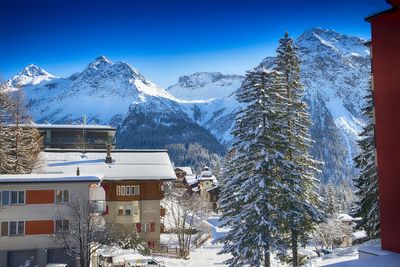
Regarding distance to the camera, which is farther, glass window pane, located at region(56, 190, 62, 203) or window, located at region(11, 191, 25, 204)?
glass window pane, located at region(56, 190, 62, 203)

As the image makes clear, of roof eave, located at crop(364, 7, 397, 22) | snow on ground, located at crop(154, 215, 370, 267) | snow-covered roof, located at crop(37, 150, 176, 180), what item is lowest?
snow on ground, located at crop(154, 215, 370, 267)

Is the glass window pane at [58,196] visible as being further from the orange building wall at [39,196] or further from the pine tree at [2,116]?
the pine tree at [2,116]

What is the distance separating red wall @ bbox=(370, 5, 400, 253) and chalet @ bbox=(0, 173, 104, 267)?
958 inches

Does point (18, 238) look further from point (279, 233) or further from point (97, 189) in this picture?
point (279, 233)

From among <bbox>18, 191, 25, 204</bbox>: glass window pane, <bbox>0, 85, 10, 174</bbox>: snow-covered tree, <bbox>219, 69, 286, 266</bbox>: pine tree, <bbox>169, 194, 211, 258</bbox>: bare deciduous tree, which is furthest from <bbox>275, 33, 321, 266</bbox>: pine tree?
<bbox>0, 85, 10, 174</bbox>: snow-covered tree

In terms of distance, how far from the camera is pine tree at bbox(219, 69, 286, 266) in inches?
1035

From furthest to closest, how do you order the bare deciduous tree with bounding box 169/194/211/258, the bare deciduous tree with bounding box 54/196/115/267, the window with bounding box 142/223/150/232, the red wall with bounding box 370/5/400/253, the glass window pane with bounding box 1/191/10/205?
1. the bare deciduous tree with bounding box 169/194/211/258
2. the window with bounding box 142/223/150/232
3. the glass window pane with bounding box 1/191/10/205
4. the bare deciduous tree with bounding box 54/196/115/267
5. the red wall with bounding box 370/5/400/253

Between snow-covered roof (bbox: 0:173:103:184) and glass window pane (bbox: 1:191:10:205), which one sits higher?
snow-covered roof (bbox: 0:173:103:184)

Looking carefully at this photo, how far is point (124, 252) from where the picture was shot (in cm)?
3922

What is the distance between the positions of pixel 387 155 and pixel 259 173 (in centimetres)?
1141

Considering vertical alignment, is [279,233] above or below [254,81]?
below

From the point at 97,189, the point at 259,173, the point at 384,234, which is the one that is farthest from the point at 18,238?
the point at 384,234

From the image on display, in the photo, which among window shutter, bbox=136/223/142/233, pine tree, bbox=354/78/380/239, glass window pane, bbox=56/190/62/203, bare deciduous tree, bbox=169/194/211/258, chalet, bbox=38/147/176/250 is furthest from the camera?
bare deciduous tree, bbox=169/194/211/258

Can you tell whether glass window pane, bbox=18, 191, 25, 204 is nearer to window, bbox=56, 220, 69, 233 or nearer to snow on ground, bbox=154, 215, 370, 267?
window, bbox=56, 220, 69, 233
